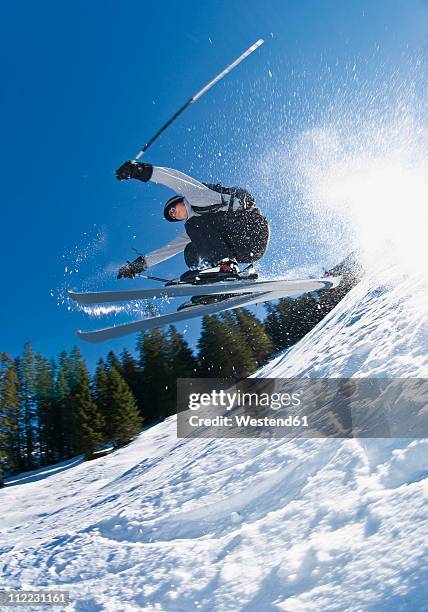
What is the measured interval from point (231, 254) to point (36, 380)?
3136 centimetres

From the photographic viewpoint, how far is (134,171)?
19.0 ft

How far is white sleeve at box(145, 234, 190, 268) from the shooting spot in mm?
7380

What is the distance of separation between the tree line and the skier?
19448 millimetres

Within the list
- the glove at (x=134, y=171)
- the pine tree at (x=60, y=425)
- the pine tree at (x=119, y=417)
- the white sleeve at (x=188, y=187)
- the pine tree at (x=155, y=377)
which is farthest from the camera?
the pine tree at (x=60, y=425)

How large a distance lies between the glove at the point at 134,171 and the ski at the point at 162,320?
2246 mm

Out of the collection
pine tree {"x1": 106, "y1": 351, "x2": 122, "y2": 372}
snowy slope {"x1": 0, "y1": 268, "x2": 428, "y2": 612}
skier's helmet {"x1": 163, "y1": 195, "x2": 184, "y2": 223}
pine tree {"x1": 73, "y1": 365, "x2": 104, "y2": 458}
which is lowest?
snowy slope {"x1": 0, "y1": 268, "x2": 428, "y2": 612}

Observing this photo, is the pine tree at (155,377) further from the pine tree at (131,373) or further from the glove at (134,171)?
the glove at (134,171)

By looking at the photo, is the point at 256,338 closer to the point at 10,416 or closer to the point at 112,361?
the point at 112,361

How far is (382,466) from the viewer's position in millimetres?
5027

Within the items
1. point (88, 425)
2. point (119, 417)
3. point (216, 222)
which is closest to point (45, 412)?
point (88, 425)

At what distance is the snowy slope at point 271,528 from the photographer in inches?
153

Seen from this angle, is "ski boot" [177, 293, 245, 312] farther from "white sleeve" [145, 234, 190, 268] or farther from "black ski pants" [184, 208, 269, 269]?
"white sleeve" [145, 234, 190, 268]

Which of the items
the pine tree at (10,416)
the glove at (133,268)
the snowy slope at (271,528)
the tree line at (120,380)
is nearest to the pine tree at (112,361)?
the tree line at (120,380)

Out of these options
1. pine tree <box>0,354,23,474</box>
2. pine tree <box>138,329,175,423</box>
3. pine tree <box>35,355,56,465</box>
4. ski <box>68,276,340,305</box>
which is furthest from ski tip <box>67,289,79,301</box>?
pine tree <box>35,355,56,465</box>
